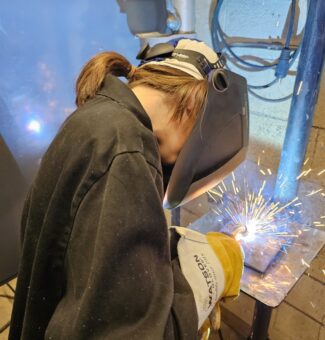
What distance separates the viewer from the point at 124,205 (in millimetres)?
501

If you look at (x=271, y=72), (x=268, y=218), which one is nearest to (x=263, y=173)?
(x=268, y=218)

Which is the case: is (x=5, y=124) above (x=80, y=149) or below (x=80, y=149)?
below

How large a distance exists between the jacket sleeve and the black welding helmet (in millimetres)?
209

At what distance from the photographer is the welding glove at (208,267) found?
0.73 m

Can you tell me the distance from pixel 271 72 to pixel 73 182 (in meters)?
1.08

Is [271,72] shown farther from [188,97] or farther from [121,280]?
[121,280]

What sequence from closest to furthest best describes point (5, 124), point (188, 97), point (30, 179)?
point (188, 97) → point (5, 124) → point (30, 179)

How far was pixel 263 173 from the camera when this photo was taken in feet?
4.79

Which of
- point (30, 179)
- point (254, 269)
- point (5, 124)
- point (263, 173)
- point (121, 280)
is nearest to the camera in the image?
point (121, 280)

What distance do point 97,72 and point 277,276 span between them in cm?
87

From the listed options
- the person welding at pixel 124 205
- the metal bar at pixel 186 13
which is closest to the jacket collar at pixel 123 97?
the person welding at pixel 124 205

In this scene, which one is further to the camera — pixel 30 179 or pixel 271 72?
pixel 30 179

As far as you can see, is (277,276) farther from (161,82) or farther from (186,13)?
(186,13)

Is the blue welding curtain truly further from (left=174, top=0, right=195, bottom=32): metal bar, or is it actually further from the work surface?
the work surface
